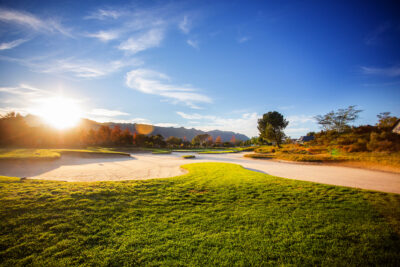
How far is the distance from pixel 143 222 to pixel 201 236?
4.88 ft

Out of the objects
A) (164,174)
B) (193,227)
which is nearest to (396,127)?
(164,174)

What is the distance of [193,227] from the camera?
3416 mm

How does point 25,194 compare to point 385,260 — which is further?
point 25,194

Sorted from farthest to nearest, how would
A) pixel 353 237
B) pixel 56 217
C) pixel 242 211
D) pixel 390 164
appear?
pixel 390 164
pixel 242 211
pixel 56 217
pixel 353 237

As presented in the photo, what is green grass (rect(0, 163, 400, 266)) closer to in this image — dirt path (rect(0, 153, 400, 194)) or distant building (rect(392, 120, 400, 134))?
dirt path (rect(0, 153, 400, 194))

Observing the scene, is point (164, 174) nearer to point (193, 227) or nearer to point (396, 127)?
point (193, 227)

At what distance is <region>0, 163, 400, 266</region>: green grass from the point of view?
252 centimetres

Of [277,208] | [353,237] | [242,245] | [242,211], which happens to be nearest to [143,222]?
[242,245]

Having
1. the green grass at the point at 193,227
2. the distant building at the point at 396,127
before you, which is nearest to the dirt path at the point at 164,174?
the green grass at the point at 193,227

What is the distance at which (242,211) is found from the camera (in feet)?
13.8

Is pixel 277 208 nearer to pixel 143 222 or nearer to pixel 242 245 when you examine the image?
pixel 242 245

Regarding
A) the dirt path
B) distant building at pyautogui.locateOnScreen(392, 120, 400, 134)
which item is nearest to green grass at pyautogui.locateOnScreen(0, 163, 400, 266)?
the dirt path

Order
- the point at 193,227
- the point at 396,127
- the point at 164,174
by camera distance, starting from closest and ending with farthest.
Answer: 1. the point at 193,227
2. the point at 164,174
3. the point at 396,127

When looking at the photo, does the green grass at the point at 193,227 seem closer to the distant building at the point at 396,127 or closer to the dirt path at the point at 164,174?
the dirt path at the point at 164,174
